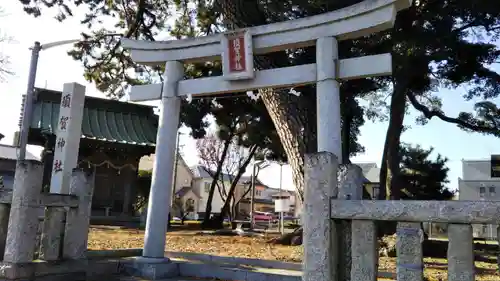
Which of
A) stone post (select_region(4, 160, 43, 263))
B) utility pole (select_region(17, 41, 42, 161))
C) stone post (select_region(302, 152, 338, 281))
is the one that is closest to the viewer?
stone post (select_region(302, 152, 338, 281))

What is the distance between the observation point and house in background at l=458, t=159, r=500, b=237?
37469 mm

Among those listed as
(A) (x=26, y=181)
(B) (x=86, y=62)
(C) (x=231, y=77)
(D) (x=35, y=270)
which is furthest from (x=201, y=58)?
(B) (x=86, y=62)

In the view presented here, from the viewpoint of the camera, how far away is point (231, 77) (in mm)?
7641

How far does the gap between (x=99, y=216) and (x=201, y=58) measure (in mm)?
15741

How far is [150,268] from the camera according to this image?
22.3 feet

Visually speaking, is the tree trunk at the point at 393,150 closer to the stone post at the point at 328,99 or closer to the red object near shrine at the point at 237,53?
the stone post at the point at 328,99

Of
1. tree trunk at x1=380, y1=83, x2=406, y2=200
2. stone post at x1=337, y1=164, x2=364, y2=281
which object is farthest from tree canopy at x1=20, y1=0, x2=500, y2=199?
stone post at x1=337, y1=164, x2=364, y2=281

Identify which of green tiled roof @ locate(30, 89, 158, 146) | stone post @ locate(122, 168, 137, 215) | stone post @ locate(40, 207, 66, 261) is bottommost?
stone post @ locate(40, 207, 66, 261)

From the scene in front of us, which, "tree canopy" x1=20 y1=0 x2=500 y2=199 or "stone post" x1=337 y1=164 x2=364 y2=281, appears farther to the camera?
"tree canopy" x1=20 y1=0 x2=500 y2=199

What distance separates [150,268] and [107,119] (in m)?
16.5

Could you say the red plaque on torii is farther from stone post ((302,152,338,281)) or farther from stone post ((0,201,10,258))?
stone post ((0,201,10,258))

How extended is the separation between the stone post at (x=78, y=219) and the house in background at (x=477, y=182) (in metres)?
37.6

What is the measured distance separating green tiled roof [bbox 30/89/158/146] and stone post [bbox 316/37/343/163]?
51.0 feet

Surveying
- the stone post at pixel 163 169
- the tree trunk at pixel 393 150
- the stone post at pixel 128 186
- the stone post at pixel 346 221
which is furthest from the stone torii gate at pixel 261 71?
the stone post at pixel 128 186
